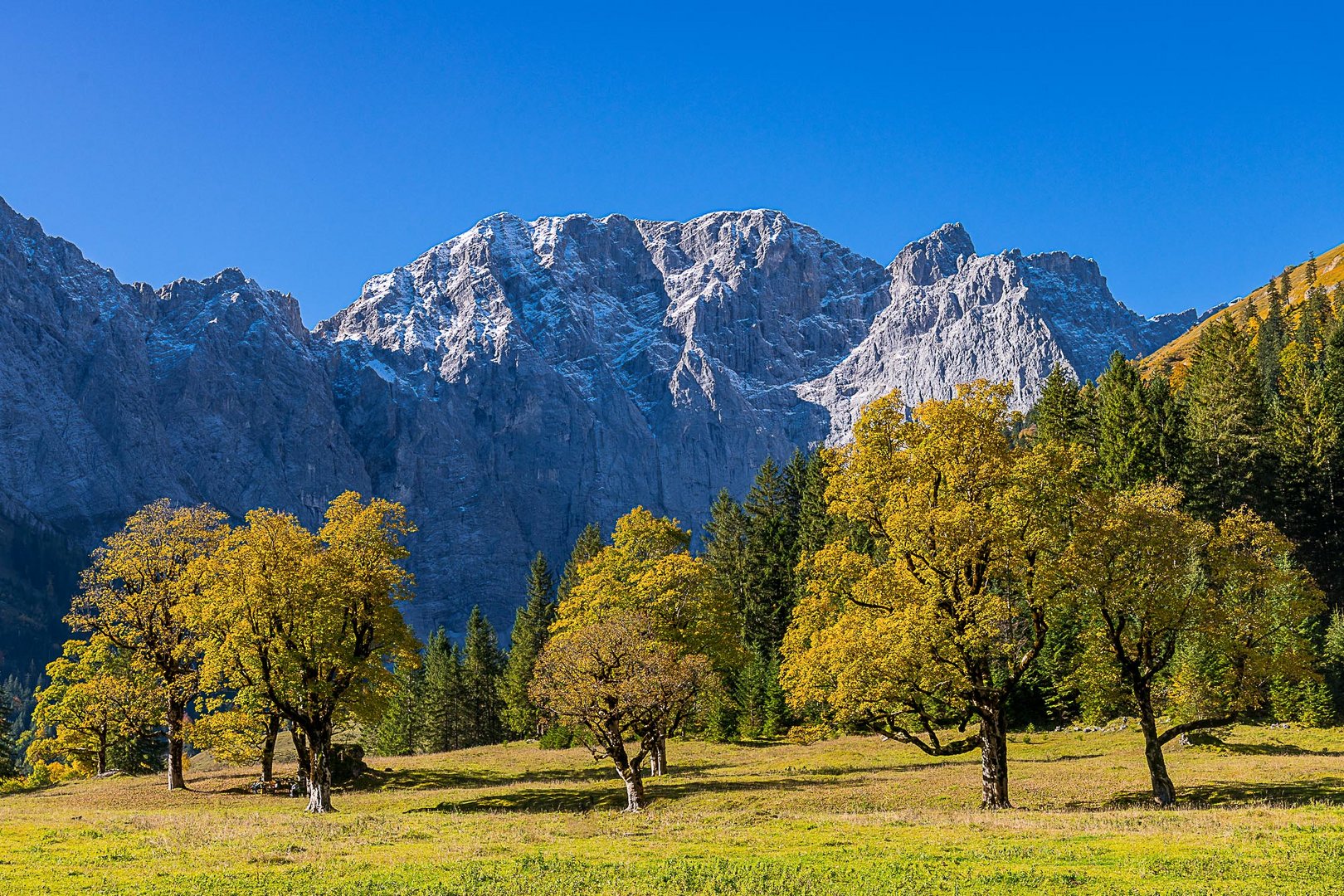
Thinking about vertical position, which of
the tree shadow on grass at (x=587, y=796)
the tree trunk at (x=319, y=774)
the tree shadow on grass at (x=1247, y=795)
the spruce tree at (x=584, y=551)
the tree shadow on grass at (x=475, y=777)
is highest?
the spruce tree at (x=584, y=551)

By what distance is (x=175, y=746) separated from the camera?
157 ft

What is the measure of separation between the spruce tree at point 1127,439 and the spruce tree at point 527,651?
5363 centimetres

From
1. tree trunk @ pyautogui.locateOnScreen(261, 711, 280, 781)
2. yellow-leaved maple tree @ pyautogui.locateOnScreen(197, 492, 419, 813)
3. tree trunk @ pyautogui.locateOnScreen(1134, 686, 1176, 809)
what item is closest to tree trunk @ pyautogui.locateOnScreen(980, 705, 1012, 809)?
tree trunk @ pyautogui.locateOnScreen(1134, 686, 1176, 809)

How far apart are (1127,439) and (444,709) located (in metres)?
78.9

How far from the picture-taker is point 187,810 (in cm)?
3900

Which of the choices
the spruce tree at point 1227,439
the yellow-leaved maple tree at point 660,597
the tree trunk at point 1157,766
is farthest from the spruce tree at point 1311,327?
the tree trunk at point 1157,766

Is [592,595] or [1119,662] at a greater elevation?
[592,595]

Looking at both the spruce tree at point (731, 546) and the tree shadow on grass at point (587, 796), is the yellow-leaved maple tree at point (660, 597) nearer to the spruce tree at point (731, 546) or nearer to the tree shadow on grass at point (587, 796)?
the tree shadow on grass at point (587, 796)

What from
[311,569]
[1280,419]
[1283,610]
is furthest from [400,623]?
[1280,419]

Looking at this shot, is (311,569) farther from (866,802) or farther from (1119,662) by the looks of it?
(1119,662)

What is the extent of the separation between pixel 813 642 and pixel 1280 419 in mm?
67055

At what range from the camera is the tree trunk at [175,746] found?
47656mm

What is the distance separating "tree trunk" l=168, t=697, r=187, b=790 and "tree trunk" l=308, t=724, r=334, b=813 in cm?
1436

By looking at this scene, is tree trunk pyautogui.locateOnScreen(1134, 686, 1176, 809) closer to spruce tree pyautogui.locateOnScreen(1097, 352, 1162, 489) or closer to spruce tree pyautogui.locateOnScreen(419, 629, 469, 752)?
spruce tree pyautogui.locateOnScreen(1097, 352, 1162, 489)
